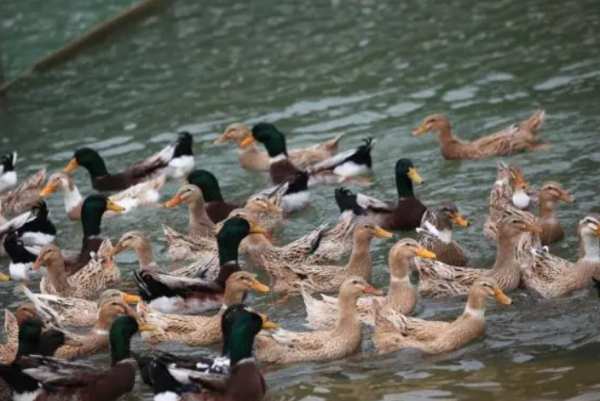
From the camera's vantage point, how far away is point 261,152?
15.9 m

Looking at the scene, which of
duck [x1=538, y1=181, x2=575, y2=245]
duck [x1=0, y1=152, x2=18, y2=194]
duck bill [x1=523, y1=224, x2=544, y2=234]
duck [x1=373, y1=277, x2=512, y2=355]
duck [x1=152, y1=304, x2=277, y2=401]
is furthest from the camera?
duck [x1=0, y1=152, x2=18, y2=194]

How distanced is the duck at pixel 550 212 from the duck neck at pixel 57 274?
4.01 metres

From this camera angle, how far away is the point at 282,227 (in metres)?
14.0

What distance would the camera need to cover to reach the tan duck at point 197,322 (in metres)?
11.2

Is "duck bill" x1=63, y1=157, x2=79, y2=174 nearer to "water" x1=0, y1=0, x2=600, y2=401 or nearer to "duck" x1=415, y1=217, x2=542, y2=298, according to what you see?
"water" x1=0, y1=0, x2=600, y2=401

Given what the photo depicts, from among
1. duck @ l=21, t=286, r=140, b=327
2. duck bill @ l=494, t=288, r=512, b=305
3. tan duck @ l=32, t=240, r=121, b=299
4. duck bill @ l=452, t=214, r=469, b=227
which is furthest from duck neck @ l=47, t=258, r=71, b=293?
duck bill @ l=494, t=288, r=512, b=305

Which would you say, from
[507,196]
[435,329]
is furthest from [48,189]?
[435,329]

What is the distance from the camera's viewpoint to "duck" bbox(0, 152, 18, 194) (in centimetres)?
1584

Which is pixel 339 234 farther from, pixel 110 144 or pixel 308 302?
pixel 110 144

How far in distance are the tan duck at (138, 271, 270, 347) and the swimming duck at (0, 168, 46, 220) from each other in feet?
14.1

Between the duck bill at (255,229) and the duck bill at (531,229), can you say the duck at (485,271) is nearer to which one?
the duck bill at (531,229)

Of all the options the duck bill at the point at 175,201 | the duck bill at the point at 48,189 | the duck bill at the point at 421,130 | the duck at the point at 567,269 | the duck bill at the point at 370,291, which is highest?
the duck bill at the point at 48,189

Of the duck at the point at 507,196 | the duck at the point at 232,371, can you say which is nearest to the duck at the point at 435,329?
the duck at the point at 232,371

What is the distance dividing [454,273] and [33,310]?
3234mm
